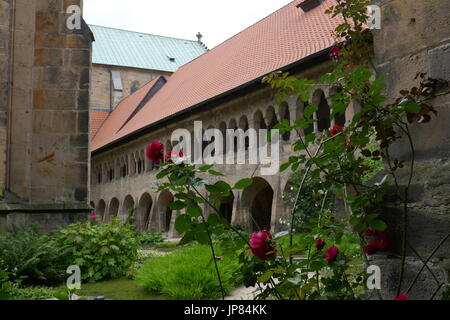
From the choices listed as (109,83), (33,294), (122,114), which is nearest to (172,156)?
(33,294)

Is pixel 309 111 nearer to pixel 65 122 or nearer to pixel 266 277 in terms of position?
pixel 266 277

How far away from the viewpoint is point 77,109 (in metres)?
7.77

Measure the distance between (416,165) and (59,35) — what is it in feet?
22.7

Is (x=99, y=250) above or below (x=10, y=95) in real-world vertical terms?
below

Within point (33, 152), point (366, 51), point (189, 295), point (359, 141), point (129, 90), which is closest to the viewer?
point (359, 141)

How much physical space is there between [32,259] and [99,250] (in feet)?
3.46

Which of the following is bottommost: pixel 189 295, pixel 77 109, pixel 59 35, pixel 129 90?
pixel 189 295

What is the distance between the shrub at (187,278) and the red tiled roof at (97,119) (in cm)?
2825

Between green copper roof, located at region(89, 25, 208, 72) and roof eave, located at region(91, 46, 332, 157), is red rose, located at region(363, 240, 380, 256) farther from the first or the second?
green copper roof, located at region(89, 25, 208, 72)

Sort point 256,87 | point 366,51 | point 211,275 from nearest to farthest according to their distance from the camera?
point 366,51
point 211,275
point 256,87

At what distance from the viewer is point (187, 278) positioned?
4.88 meters

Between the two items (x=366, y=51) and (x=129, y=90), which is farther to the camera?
(x=129, y=90)
